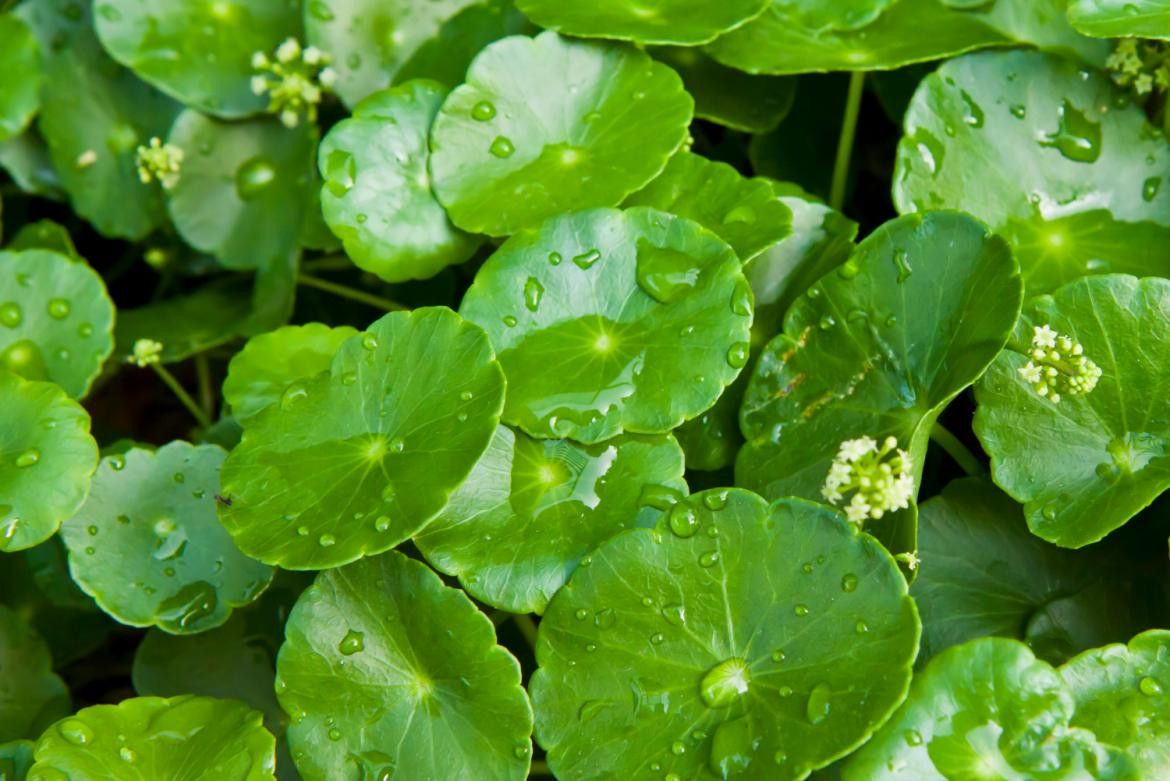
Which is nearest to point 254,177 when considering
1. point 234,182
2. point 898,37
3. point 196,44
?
point 234,182

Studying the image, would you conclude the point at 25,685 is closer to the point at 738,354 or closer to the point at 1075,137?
the point at 738,354

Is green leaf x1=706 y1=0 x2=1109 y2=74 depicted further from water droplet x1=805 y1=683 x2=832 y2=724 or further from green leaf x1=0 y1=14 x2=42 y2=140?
green leaf x1=0 y1=14 x2=42 y2=140

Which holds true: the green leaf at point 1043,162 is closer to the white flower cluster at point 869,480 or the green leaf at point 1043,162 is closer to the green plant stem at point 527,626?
the white flower cluster at point 869,480

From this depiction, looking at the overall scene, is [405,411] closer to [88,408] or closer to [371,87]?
[371,87]

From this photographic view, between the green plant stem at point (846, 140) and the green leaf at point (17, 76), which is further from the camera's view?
the green leaf at point (17, 76)

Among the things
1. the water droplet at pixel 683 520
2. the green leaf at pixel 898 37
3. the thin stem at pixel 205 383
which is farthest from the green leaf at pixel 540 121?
the thin stem at pixel 205 383

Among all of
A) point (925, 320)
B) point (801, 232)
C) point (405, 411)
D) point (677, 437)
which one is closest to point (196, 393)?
point (405, 411)

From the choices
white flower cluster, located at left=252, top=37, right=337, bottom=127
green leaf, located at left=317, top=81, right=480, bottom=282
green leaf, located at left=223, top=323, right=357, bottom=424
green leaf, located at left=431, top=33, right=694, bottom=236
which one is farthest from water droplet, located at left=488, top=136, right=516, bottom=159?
white flower cluster, located at left=252, top=37, right=337, bottom=127
